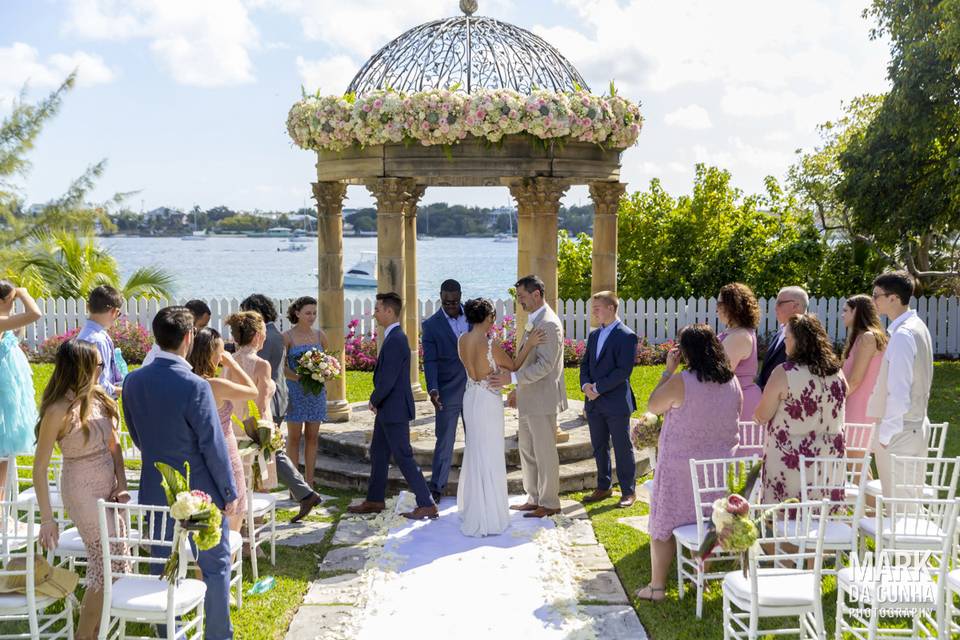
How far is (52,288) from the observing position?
20828 millimetres

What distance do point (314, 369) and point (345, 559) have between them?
6.60 feet

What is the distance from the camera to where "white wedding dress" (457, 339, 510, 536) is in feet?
26.7

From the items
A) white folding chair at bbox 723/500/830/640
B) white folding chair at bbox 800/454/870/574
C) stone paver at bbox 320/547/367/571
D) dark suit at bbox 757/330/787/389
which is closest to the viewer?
white folding chair at bbox 723/500/830/640

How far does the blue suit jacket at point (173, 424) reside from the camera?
542cm

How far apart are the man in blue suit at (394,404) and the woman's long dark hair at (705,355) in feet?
9.16

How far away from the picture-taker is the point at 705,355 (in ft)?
20.9

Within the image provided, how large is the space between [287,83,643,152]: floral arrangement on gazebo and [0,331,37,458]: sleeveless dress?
12.1 ft

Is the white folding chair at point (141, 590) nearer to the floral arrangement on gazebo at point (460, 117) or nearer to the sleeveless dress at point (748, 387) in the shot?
the sleeveless dress at point (748, 387)

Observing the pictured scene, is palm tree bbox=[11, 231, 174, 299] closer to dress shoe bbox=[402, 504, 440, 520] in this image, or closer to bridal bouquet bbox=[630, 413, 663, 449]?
dress shoe bbox=[402, 504, 440, 520]

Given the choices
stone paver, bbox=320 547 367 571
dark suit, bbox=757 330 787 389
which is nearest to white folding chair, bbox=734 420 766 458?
dark suit, bbox=757 330 787 389

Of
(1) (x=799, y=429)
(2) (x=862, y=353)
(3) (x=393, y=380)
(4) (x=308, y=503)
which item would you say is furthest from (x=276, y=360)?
(2) (x=862, y=353)

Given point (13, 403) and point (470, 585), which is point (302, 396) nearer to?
point (13, 403)

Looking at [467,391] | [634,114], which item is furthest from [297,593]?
[634,114]

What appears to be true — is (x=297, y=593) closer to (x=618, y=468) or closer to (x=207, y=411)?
(x=207, y=411)
